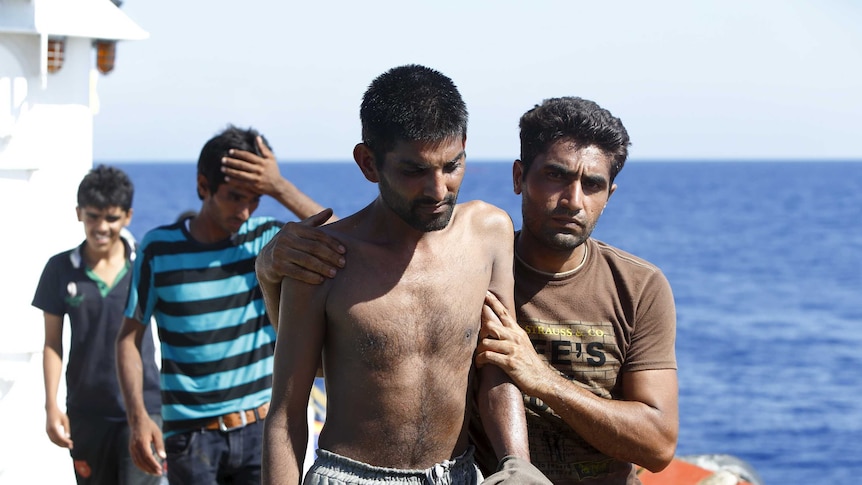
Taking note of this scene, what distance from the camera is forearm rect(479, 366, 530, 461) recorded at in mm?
3381

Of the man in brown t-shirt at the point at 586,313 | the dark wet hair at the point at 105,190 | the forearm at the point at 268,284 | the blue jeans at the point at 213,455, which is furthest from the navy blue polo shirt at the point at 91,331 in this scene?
the man in brown t-shirt at the point at 586,313

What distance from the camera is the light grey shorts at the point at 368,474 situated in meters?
3.27

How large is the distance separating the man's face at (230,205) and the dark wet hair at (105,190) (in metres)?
1.05

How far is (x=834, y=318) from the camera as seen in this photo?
145ft

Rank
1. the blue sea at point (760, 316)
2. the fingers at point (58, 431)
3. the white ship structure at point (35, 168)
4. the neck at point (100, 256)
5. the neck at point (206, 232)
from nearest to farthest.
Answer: the neck at point (206, 232)
the fingers at point (58, 431)
the neck at point (100, 256)
the white ship structure at point (35, 168)
the blue sea at point (760, 316)

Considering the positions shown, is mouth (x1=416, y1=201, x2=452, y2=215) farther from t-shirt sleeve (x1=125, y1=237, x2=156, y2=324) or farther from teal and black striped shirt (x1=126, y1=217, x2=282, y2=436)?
t-shirt sleeve (x1=125, y1=237, x2=156, y2=324)

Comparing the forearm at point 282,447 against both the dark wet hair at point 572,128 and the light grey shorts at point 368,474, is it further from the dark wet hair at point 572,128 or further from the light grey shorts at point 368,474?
the dark wet hair at point 572,128

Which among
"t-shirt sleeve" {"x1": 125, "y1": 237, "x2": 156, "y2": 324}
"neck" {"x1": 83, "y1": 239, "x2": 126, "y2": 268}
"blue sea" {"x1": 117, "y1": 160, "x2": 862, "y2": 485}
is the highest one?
"t-shirt sleeve" {"x1": 125, "y1": 237, "x2": 156, "y2": 324}

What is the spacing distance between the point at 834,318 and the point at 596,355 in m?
43.5

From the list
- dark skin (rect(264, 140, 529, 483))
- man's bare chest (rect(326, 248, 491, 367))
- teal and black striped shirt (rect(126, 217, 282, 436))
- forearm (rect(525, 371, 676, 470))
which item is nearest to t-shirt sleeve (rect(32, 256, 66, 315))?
teal and black striped shirt (rect(126, 217, 282, 436))

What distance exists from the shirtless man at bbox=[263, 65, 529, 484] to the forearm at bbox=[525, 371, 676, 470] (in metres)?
0.14

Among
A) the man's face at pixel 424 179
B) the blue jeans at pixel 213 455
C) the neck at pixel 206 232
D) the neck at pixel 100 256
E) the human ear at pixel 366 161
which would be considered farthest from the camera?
the neck at pixel 100 256

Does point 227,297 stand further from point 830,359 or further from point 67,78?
point 830,359

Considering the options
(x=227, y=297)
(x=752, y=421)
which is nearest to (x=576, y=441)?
(x=227, y=297)
